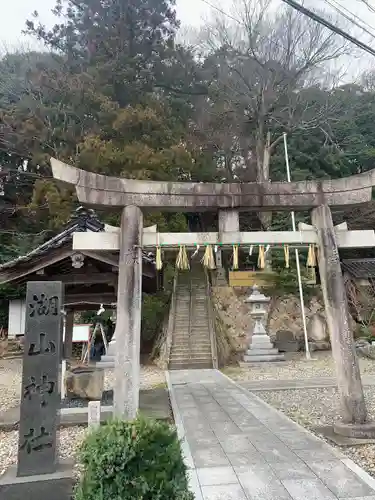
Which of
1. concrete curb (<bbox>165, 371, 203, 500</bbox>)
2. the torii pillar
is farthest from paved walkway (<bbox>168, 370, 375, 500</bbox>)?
the torii pillar

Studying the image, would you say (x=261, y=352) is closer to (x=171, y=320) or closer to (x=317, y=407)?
(x=171, y=320)

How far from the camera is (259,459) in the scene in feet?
14.4

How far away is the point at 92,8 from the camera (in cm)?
2338

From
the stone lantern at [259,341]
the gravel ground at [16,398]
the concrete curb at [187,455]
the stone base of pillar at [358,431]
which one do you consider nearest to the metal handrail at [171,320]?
the gravel ground at [16,398]

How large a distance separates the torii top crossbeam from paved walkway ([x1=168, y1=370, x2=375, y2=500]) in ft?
11.6

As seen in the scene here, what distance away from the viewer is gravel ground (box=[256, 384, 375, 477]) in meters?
4.66

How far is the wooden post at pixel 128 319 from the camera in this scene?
5449mm

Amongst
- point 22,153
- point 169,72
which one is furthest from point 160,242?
point 169,72

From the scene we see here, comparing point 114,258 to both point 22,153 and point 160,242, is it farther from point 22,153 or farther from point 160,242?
point 22,153

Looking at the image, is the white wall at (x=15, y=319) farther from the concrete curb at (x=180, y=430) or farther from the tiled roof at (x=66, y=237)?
the concrete curb at (x=180, y=430)

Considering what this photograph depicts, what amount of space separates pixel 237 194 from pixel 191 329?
998 centimetres

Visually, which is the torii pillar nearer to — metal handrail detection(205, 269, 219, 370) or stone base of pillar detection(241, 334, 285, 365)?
metal handrail detection(205, 269, 219, 370)

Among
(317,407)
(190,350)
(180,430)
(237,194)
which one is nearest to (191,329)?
(190,350)

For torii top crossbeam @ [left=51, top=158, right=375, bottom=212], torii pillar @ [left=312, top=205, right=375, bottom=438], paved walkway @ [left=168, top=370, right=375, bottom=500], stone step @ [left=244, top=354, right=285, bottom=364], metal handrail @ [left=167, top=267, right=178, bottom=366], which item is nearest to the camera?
paved walkway @ [left=168, top=370, right=375, bottom=500]
